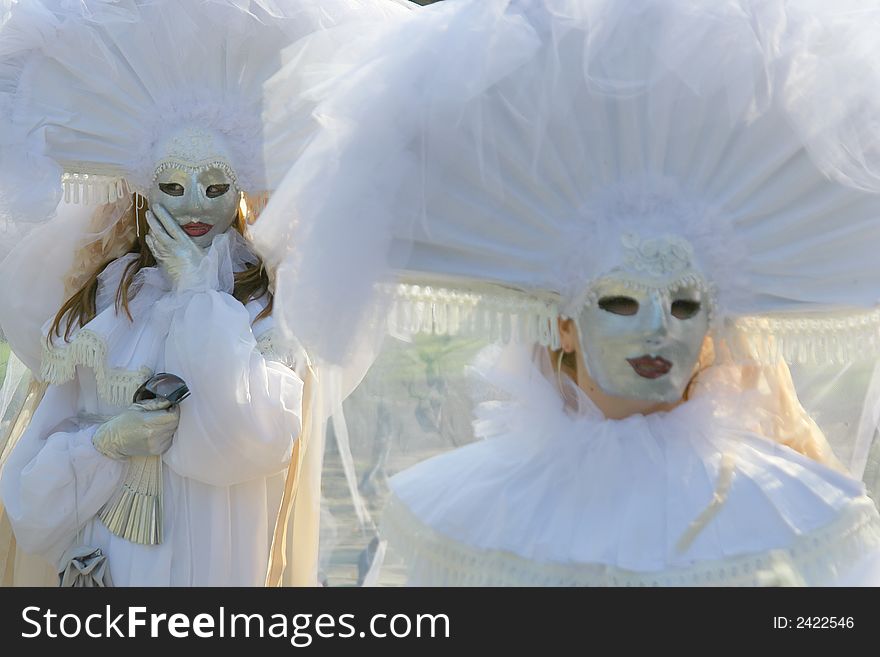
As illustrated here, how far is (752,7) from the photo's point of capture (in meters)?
2.99

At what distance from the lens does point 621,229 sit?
3.01 metres

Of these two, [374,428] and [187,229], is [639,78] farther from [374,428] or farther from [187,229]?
[187,229]

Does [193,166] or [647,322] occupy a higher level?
[193,166]

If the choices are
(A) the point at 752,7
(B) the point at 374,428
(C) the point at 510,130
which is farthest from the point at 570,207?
(B) the point at 374,428

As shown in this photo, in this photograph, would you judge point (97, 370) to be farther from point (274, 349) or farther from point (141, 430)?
point (274, 349)

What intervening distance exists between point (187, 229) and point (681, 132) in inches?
72.2

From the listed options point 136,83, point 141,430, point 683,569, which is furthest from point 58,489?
point 683,569

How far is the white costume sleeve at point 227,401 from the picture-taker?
163 inches

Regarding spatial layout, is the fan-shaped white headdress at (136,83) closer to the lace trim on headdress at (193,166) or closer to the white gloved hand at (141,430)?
the lace trim on headdress at (193,166)

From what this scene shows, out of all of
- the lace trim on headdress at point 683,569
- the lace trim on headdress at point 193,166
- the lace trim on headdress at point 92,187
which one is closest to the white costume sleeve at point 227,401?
the lace trim on headdress at point 193,166

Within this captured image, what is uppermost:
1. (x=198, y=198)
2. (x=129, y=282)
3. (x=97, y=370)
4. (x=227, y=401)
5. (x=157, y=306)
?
(x=198, y=198)

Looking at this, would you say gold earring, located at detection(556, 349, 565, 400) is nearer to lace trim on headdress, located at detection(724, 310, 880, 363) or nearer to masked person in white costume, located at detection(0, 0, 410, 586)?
lace trim on headdress, located at detection(724, 310, 880, 363)

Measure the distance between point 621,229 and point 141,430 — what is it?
175 centimetres

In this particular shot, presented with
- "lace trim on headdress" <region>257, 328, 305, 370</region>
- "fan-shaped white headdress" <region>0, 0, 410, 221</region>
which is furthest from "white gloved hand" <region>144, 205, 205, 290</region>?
"lace trim on headdress" <region>257, 328, 305, 370</region>
